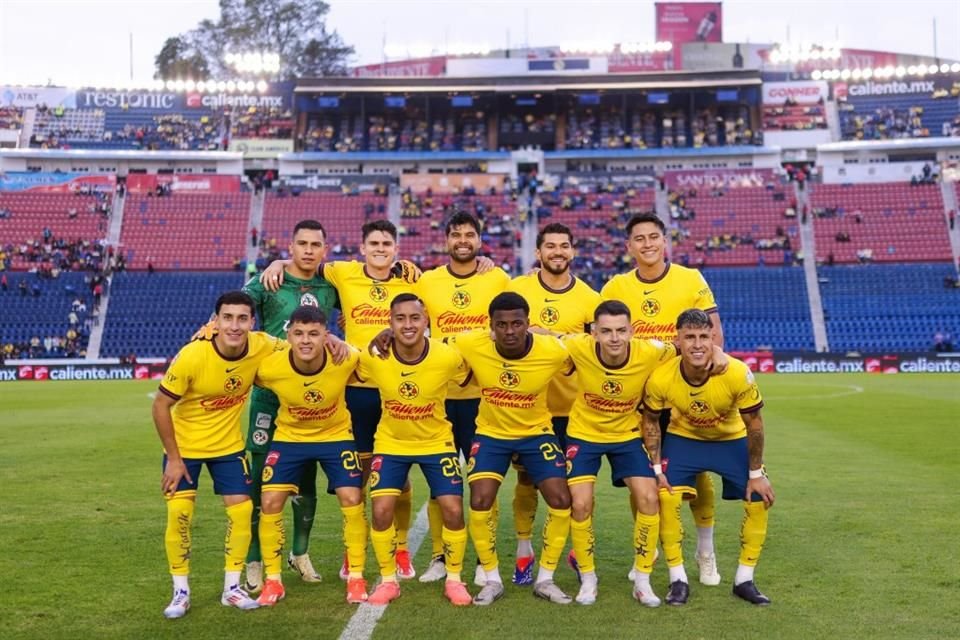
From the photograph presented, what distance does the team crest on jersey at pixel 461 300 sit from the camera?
297 inches

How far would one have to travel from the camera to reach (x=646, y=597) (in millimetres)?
6438

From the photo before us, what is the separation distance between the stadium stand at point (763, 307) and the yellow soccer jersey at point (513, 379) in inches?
1368

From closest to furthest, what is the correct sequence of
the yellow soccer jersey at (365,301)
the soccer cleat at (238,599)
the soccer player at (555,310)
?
the soccer cleat at (238,599), the soccer player at (555,310), the yellow soccer jersey at (365,301)

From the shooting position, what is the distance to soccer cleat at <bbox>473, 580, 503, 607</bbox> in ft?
21.2

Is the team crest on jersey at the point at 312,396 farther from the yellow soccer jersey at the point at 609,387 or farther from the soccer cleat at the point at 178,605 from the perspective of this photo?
the yellow soccer jersey at the point at 609,387

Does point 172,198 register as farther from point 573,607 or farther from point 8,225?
point 573,607

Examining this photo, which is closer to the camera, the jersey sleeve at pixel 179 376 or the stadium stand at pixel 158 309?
the jersey sleeve at pixel 179 376

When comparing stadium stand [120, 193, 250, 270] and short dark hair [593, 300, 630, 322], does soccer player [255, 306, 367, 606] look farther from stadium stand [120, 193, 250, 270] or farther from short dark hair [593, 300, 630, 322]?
stadium stand [120, 193, 250, 270]

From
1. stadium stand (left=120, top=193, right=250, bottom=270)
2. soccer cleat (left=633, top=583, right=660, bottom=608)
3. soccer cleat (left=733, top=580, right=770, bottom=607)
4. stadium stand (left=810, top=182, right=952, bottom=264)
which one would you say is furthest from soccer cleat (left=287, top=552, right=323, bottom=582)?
stadium stand (left=810, top=182, right=952, bottom=264)

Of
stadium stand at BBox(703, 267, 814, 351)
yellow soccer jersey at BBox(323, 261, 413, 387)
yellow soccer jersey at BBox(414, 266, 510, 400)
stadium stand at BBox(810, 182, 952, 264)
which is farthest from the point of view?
stadium stand at BBox(810, 182, 952, 264)

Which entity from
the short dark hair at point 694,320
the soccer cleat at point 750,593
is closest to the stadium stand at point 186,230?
the short dark hair at point 694,320

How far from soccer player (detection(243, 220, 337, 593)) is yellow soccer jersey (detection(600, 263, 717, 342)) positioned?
240 centimetres

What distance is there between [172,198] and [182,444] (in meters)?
48.4

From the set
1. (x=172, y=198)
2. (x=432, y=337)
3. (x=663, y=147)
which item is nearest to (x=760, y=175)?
(x=663, y=147)
